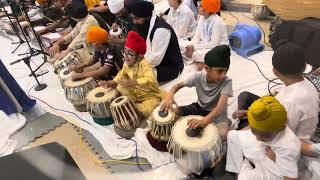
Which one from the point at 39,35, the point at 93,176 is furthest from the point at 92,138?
the point at 39,35

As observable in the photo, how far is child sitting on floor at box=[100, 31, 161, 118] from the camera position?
262 cm

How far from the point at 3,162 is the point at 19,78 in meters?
3.32

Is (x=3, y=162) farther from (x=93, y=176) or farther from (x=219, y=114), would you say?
(x=219, y=114)

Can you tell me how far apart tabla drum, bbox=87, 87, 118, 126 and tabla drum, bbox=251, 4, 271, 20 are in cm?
293

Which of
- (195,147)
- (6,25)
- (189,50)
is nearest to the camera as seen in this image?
(195,147)

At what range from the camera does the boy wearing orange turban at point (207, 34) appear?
3396 millimetres

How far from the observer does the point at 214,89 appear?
234 cm

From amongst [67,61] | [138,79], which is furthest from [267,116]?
[67,61]

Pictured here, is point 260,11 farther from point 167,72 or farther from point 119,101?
point 119,101

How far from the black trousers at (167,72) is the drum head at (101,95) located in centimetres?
69

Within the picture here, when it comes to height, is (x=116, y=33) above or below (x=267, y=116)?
below

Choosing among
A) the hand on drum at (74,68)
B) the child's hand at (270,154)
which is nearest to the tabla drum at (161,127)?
the child's hand at (270,154)

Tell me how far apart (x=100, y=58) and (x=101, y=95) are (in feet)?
2.11

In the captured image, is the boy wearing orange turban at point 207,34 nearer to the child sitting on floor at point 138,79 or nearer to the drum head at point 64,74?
the child sitting on floor at point 138,79
